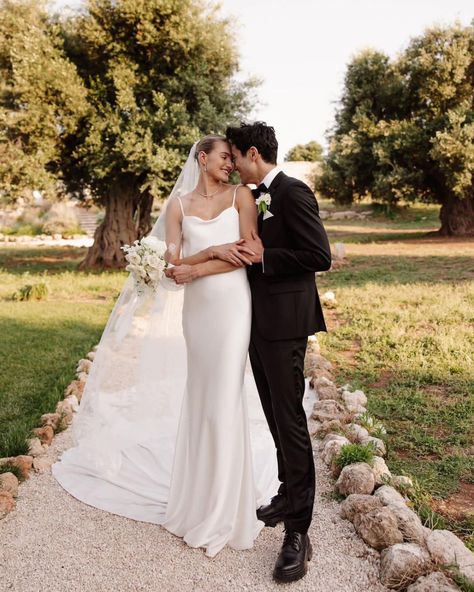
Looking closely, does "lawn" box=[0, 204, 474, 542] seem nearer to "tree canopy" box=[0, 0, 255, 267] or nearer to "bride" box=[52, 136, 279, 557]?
"bride" box=[52, 136, 279, 557]

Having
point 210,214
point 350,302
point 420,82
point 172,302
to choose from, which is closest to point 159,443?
point 172,302

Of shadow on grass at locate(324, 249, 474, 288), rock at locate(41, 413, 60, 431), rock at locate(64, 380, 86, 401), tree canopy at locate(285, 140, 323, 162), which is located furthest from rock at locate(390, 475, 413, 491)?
tree canopy at locate(285, 140, 323, 162)

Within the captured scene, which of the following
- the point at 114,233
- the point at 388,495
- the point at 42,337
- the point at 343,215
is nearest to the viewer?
the point at 388,495

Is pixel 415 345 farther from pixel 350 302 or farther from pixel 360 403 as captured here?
pixel 350 302

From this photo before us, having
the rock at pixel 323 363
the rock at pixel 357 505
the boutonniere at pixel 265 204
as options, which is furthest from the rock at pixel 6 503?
the rock at pixel 323 363

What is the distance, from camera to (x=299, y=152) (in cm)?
5872

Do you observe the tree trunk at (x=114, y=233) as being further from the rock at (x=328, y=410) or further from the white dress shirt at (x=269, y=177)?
the white dress shirt at (x=269, y=177)

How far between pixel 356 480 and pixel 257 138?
2.45 metres

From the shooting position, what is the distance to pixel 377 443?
15.9 ft

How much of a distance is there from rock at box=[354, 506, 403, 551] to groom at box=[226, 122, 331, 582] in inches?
15.0

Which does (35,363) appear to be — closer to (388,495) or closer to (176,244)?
(176,244)

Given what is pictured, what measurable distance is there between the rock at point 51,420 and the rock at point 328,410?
2490 millimetres

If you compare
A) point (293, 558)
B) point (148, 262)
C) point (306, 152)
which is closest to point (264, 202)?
point (148, 262)

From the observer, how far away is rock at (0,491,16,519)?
13.1 feet
